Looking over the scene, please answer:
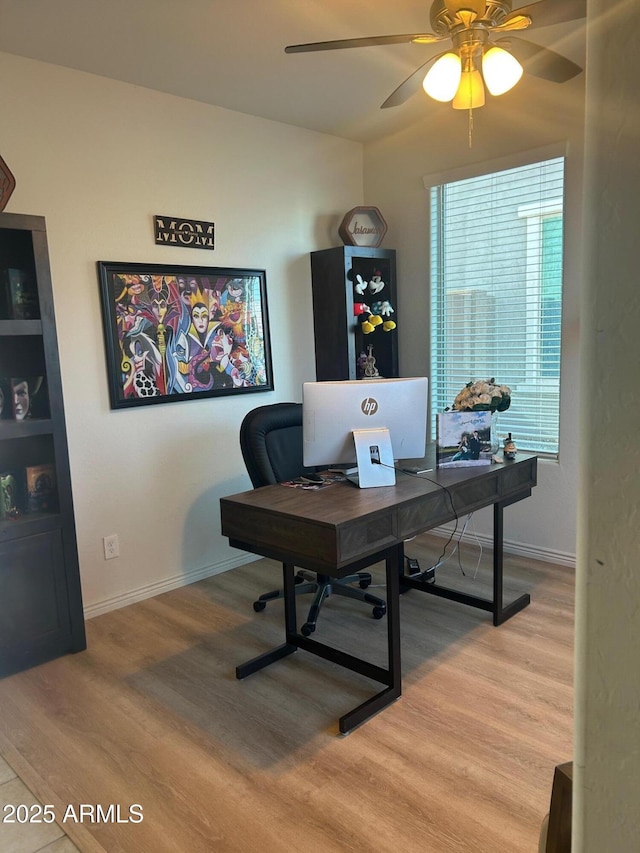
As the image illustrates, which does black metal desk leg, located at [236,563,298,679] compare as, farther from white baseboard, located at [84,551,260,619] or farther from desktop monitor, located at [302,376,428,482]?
white baseboard, located at [84,551,260,619]

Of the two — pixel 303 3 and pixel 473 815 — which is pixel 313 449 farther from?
pixel 303 3

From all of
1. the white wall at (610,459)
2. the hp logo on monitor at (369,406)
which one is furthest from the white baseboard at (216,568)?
the white wall at (610,459)

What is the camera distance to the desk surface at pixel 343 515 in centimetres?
215

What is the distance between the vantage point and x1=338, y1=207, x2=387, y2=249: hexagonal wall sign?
4.13 meters

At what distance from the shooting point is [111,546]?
3.34 metres

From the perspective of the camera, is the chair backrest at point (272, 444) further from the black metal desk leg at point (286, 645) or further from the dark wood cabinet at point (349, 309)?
the dark wood cabinet at point (349, 309)

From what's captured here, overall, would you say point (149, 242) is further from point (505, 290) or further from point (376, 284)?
point (505, 290)

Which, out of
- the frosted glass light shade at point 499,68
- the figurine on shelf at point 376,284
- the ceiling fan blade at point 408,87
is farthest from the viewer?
the figurine on shelf at point 376,284

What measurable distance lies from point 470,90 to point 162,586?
2886mm

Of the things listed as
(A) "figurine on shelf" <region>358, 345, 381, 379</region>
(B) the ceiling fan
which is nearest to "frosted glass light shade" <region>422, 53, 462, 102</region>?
(B) the ceiling fan

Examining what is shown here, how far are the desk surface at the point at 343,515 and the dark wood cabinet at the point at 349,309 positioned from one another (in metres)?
1.58

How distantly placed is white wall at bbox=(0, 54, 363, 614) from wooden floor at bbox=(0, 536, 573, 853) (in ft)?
1.80

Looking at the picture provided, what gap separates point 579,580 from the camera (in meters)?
0.59

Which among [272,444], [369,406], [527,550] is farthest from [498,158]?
[527,550]
